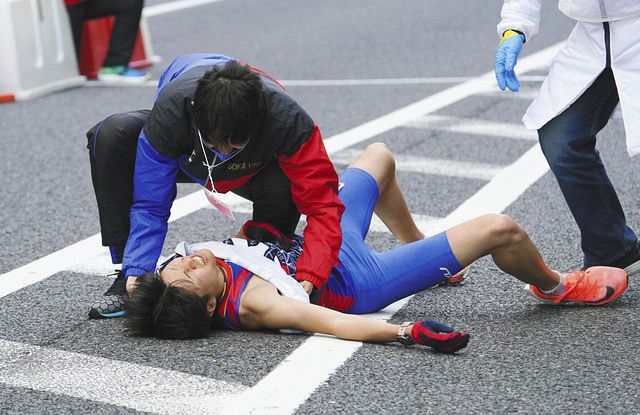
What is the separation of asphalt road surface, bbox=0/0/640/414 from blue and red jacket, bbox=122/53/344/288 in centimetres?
31

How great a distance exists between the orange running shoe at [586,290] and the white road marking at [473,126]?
289cm

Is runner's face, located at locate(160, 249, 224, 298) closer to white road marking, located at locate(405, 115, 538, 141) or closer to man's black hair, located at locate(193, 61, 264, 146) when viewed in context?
man's black hair, located at locate(193, 61, 264, 146)

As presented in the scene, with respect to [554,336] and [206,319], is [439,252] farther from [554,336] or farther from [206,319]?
[206,319]

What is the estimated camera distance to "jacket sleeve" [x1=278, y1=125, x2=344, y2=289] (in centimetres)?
403

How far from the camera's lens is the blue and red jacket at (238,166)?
3979 mm

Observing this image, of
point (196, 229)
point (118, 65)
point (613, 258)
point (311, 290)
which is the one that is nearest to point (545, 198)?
point (613, 258)

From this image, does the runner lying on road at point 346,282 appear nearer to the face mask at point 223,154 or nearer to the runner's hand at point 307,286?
the runner's hand at point 307,286

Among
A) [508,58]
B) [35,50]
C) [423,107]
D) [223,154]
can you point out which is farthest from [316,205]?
[35,50]

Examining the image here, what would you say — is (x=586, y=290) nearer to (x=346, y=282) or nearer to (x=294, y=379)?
(x=346, y=282)

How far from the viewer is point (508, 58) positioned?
439 centimetres

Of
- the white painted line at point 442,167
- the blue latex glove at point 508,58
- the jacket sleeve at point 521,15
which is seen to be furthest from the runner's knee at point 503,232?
the white painted line at point 442,167

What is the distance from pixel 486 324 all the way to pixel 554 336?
262 millimetres

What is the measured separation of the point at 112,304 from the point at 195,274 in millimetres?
491

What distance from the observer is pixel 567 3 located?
4.38 m
